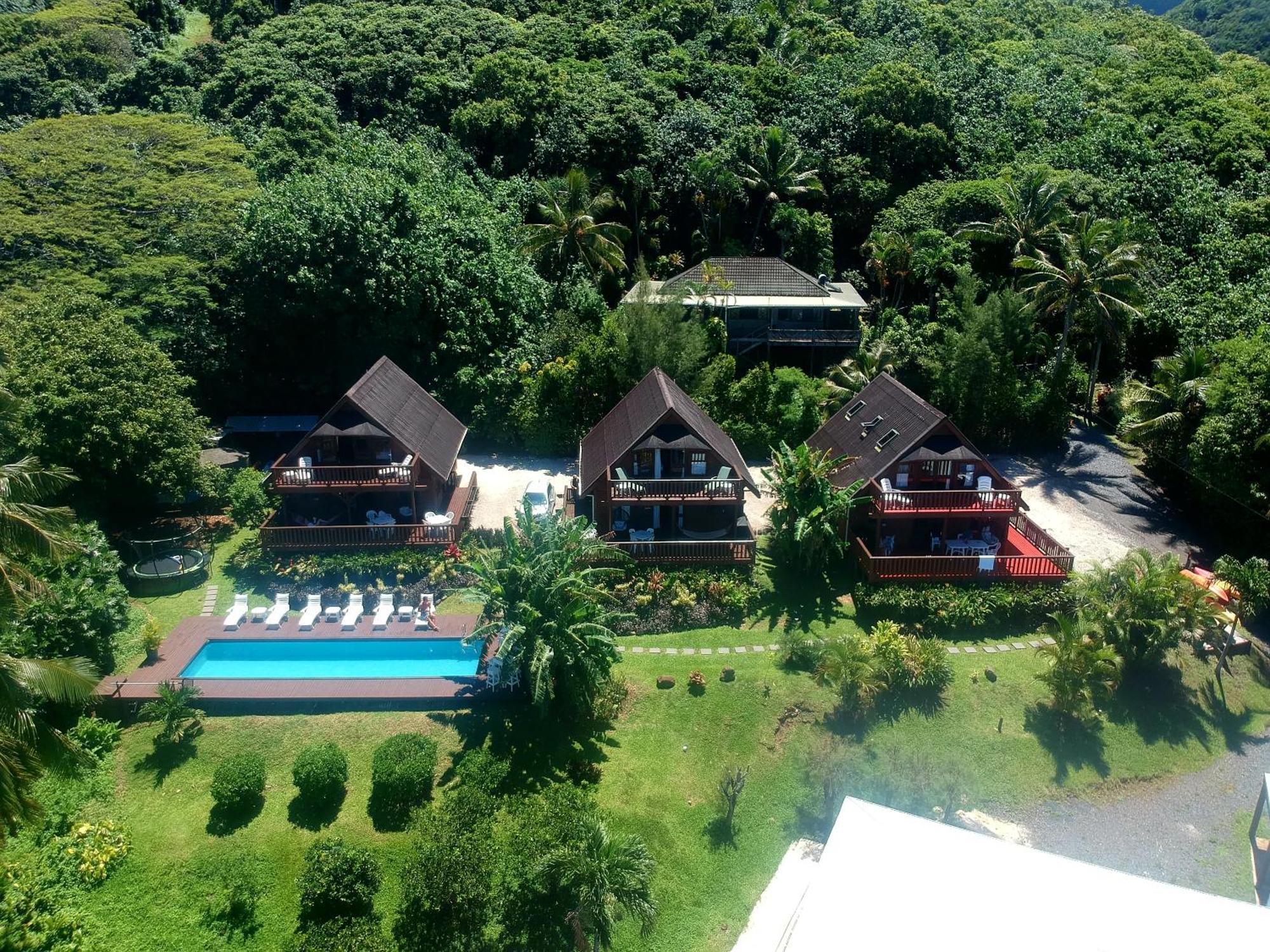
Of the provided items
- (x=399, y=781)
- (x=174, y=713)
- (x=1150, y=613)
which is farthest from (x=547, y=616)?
(x=1150, y=613)

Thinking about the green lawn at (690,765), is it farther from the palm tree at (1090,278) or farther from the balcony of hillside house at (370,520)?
the palm tree at (1090,278)

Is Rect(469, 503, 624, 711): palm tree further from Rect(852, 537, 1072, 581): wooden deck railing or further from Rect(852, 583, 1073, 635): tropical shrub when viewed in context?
Rect(852, 537, 1072, 581): wooden deck railing

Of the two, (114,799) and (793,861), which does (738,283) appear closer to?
(793,861)

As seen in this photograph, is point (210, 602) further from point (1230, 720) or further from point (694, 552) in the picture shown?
point (1230, 720)

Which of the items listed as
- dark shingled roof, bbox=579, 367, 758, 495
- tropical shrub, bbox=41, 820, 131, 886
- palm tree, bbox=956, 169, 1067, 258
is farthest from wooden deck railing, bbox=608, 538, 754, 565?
palm tree, bbox=956, 169, 1067, 258

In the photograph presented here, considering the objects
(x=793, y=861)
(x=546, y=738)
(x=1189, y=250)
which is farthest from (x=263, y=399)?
(x=1189, y=250)
